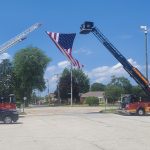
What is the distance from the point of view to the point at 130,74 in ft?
172

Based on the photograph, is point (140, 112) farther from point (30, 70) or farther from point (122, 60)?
point (30, 70)

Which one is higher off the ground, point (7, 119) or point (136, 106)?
point (136, 106)

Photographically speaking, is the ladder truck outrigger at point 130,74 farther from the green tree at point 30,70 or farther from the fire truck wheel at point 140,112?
the green tree at point 30,70

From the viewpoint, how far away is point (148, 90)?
51.8 meters

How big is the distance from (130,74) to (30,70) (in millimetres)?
58652

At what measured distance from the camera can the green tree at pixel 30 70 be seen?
108125 mm

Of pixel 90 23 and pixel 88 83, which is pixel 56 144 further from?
pixel 88 83

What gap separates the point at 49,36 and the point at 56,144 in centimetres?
4276

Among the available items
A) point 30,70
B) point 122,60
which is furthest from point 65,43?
point 30,70

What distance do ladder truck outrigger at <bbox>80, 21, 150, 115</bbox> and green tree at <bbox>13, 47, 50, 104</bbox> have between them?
2231 inches

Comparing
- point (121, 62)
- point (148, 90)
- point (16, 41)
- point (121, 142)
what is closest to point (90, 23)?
point (121, 62)

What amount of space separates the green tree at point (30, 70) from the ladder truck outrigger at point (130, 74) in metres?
56.7

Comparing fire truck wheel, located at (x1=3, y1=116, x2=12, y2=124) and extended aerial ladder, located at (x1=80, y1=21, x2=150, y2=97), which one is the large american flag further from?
fire truck wheel, located at (x1=3, y1=116, x2=12, y2=124)

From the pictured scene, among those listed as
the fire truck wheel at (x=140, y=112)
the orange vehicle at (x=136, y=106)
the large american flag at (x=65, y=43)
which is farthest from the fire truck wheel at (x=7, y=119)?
the large american flag at (x=65, y=43)
